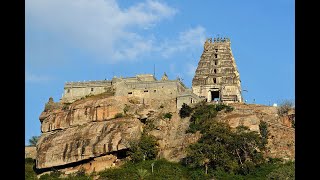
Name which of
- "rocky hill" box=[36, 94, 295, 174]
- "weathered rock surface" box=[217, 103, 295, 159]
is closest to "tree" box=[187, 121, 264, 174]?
"weathered rock surface" box=[217, 103, 295, 159]

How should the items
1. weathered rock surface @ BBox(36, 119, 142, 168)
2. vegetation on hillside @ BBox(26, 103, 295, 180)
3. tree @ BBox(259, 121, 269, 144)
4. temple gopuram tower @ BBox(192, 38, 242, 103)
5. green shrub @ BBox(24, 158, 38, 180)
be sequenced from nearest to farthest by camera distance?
1. vegetation on hillside @ BBox(26, 103, 295, 180)
2. tree @ BBox(259, 121, 269, 144)
3. weathered rock surface @ BBox(36, 119, 142, 168)
4. green shrub @ BBox(24, 158, 38, 180)
5. temple gopuram tower @ BBox(192, 38, 242, 103)

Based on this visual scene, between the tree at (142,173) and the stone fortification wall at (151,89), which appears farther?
the stone fortification wall at (151,89)

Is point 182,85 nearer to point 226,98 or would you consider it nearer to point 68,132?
point 226,98

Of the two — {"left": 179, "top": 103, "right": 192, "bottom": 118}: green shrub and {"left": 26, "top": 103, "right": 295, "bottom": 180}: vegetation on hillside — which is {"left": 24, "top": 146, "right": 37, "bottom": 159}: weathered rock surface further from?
{"left": 179, "top": 103, "right": 192, "bottom": 118}: green shrub

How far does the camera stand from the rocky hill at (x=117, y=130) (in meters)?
55.4

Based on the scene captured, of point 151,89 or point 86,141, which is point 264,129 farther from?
point 86,141

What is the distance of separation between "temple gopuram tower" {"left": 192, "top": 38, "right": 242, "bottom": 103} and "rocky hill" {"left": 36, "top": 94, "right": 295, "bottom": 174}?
203 inches

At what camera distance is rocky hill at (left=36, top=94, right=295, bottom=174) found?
182ft

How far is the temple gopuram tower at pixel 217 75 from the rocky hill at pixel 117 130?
5.15 metres

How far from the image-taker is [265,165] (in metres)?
51.1

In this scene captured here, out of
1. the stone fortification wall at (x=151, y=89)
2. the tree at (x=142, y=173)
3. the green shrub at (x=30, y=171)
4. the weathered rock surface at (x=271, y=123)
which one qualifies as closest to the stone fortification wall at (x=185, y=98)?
the stone fortification wall at (x=151, y=89)

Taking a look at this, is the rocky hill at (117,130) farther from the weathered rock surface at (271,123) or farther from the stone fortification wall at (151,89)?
the stone fortification wall at (151,89)
